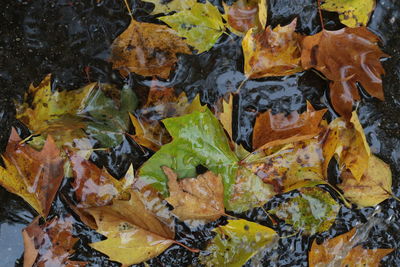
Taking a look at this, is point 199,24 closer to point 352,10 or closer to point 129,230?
point 352,10

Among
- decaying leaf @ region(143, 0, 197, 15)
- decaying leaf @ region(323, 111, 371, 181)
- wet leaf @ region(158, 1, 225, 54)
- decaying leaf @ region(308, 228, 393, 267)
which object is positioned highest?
decaying leaf @ region(143, 0, 197, 15)

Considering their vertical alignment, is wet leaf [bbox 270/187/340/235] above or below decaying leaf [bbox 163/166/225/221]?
A: below

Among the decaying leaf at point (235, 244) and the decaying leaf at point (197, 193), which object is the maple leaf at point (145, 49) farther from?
the decaying leaf at point (235, 244)

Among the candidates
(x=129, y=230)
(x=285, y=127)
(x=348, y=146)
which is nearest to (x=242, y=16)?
(x=285, y=127)

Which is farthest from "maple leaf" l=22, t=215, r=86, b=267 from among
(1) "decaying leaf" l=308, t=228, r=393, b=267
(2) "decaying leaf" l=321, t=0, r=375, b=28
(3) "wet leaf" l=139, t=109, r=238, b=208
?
(2) "decaying leaf" l=321, t=0, r=375, b=28

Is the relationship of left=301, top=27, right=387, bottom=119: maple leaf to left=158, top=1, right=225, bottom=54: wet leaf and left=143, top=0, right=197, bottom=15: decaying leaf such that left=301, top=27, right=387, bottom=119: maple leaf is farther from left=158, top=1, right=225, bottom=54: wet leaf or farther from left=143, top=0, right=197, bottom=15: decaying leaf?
left=143, top=0, right=197, bottom=15: decaying leaf

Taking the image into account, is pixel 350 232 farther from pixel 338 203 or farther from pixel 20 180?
pixel 20 180

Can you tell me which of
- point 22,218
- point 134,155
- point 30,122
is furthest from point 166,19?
point 22,218
